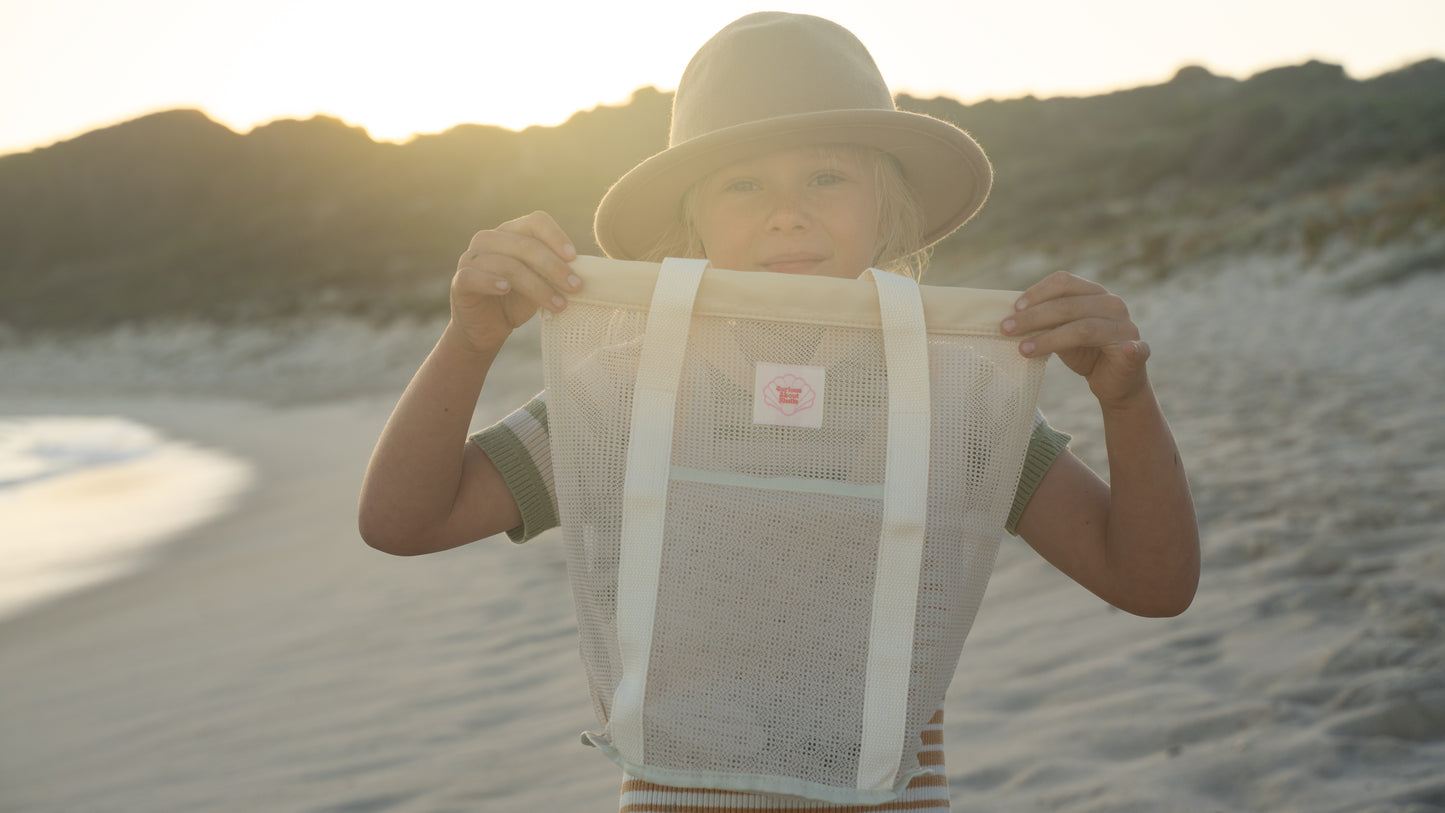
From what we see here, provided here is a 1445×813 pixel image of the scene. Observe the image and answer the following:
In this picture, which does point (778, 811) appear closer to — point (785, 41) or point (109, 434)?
point (785, 41)

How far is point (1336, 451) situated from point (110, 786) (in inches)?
199

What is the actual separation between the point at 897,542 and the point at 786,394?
23 centimetres

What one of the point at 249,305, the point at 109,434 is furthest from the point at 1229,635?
the point at 249,305

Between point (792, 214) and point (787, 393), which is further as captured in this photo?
point (792, 214)

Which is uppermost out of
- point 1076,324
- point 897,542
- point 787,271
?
point 787,271

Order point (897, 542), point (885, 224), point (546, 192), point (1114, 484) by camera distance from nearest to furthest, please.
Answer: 1. point (897, 542)
2. point (1114, 484)
3. point (885, 224)
4. point (546, 192)

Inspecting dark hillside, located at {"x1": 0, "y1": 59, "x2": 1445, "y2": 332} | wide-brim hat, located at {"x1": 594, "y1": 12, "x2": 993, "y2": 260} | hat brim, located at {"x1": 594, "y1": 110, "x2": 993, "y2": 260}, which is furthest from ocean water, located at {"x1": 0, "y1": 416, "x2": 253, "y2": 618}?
dark hillside, located at {"x1": 0, "y1": 59, "x2": 1445, "y2": 332}

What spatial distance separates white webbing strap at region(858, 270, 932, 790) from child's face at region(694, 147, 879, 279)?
1.45ft

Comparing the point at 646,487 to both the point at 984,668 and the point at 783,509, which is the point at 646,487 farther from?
the point at 984,668

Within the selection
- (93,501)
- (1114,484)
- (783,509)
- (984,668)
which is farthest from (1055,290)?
(93,501)

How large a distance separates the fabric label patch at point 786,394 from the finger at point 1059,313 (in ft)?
0.83

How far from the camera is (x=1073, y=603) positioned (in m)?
3.62

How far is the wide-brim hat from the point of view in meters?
1.63

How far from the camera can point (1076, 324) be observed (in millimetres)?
1316
